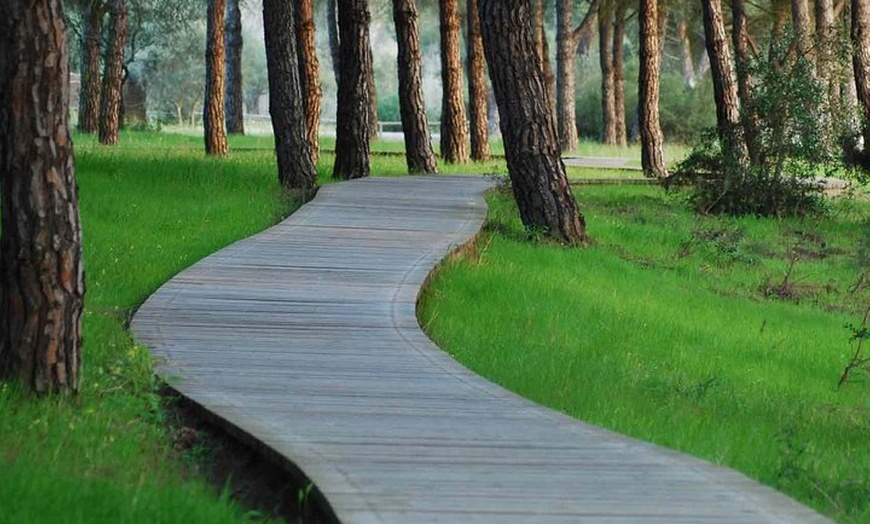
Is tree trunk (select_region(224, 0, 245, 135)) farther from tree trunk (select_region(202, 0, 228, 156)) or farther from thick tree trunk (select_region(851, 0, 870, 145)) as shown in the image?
thick tree trunk (select_region(851, 0, 870, 145))

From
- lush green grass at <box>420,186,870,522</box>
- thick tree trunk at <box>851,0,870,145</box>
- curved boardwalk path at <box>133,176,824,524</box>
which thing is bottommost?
lush green grass at <box>420,186,870,522</box>

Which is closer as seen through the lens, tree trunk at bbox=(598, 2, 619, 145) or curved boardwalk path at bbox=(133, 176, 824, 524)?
curved boardwalk path at bbox=(133, 176, 824, 524)

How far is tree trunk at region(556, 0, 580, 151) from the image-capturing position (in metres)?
44.4

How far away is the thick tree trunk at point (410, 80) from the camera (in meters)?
24.9

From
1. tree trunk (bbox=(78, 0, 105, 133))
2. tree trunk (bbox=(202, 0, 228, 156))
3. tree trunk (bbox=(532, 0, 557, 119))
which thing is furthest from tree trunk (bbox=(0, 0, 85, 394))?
tree trunk (bbox=(532, 0, 557, 119))

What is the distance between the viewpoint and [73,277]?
7668 millimetres

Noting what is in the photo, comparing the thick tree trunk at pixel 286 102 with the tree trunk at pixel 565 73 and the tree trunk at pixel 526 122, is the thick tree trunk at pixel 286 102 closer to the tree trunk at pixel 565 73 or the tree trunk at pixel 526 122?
the tree trunk at pixel 526 122

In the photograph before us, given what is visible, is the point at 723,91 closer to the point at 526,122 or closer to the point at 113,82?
the point at 526,122

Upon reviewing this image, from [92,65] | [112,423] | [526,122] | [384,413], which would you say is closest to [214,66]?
[92,65]

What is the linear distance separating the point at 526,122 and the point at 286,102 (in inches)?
179

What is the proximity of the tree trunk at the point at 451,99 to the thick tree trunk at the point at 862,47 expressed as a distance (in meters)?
6.95

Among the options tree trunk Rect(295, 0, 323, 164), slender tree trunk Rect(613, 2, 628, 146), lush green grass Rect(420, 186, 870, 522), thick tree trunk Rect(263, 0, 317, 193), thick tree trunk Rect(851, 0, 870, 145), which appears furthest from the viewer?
slender tree trunk Rect(613, 2, 628, 146)

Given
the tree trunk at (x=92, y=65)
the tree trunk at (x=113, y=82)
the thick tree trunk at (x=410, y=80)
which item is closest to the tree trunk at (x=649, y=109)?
the thick tree trunk at (x=410, y=80)

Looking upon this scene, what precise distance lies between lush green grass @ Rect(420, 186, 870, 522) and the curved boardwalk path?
30.4 inches
